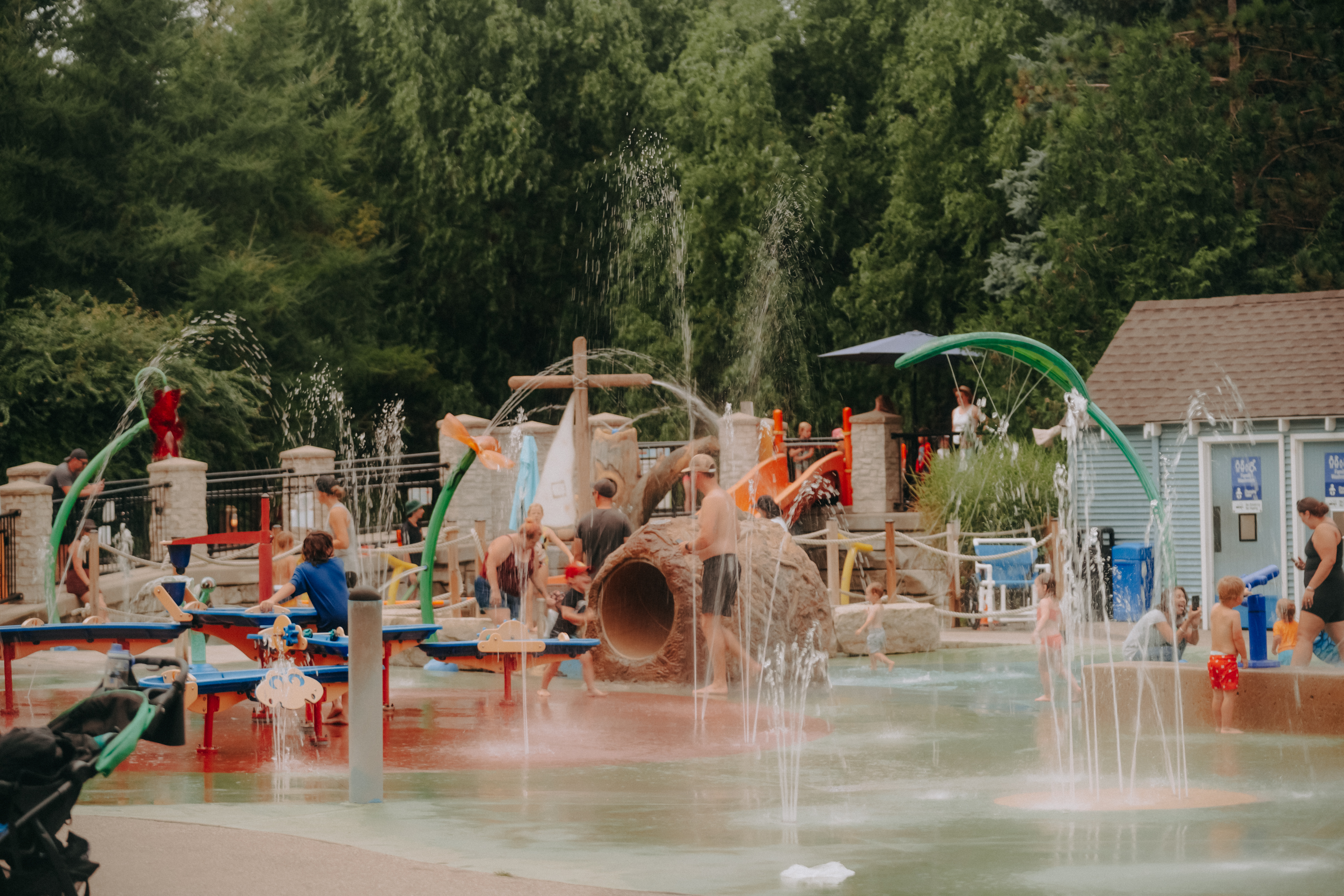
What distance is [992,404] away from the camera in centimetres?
2984

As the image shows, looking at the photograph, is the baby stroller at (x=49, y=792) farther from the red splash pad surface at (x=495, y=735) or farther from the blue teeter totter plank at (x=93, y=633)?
the blue teeter totter plank at (x=93, y=633)

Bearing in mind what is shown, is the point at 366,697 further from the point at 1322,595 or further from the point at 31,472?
the point at 31,472

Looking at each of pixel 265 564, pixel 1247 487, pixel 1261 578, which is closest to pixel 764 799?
pixel 1261 578

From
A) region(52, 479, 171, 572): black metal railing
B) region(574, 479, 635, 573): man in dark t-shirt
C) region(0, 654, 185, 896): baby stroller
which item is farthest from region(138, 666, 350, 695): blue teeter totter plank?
region(52, 479, 171, 572): black metal railing

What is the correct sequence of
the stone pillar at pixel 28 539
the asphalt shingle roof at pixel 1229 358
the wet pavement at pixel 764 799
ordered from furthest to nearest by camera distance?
the asphalt shingle roof at pixel 1229 358, the stone pillar at pixel 28 539, the wet pavement at pixel 764 799

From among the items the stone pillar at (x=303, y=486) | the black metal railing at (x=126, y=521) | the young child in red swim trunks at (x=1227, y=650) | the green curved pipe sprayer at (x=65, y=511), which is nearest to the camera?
the young child in red swim trunks at (x=1227, y=650)

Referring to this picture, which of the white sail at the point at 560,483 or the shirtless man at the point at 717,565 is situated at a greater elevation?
the white sail at the point at 560,483

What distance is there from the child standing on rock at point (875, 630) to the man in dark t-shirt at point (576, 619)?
2768 mm

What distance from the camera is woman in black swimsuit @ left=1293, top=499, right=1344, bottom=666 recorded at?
11945 millimetres

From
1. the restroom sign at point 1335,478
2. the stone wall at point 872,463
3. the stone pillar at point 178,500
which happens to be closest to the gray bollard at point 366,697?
the stone pillar at point 178,500

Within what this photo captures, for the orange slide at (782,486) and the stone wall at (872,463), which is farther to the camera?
the stone wall at (872,463)

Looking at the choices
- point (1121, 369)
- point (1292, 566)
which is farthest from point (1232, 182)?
point (1292, 566)

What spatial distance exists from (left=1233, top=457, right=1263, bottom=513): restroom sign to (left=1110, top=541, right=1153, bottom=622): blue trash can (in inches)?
49.3

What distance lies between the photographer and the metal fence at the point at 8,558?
18.1 meters
